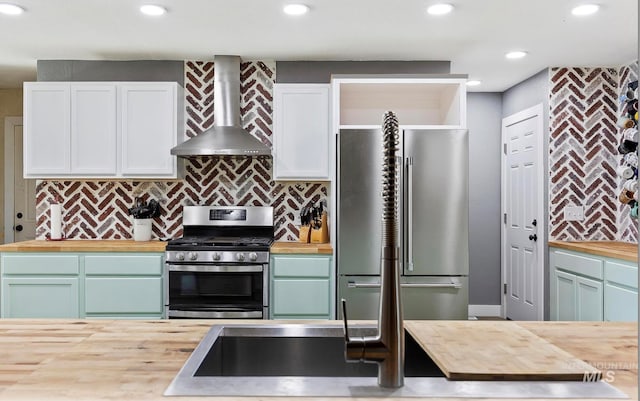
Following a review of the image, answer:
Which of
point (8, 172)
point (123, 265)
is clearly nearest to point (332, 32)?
point (123, 265)

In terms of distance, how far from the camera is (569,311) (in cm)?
383

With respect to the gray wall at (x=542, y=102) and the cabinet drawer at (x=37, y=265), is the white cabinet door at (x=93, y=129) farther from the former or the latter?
the gray wall at (x=542, y=102)

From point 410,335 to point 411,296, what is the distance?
2276 mm

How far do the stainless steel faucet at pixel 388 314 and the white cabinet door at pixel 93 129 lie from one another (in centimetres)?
353

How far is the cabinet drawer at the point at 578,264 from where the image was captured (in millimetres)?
3438

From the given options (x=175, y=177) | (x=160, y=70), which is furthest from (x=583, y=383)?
(x=160, y=70)

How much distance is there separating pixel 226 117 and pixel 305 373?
3.09 metres

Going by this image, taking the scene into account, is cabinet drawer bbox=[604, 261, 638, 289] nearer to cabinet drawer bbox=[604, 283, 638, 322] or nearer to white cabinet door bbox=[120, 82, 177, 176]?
cabinet drawer bbox=[604, 283, 638, 322]

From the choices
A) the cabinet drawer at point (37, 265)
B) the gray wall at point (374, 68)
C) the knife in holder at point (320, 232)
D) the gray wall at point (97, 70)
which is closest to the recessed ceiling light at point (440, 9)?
the gray wall at point (374, 68)

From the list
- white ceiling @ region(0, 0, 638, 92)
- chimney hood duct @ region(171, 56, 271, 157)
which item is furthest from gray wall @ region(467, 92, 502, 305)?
chimney hood duct @ region(171, 56, 271, 157)

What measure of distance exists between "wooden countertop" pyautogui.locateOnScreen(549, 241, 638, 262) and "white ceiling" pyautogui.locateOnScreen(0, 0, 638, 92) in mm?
1477

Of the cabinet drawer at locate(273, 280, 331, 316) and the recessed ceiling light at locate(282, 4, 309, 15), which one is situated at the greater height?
the recessed ceiling light at locate(282, 4, 309, 15)

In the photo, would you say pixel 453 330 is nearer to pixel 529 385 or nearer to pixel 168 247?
pixel 529 385

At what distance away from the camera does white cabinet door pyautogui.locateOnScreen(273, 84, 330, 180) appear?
3949mm
